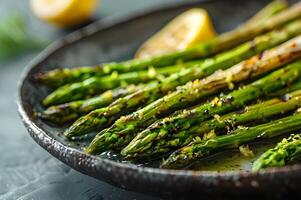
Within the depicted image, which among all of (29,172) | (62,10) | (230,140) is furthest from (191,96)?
(62,10)

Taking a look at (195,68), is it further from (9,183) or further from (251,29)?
(9,183)

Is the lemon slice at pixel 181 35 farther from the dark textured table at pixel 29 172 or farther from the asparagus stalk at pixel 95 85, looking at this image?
the dark textured table at pixel 29 172

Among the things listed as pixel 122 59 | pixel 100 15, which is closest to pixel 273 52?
pixel 122 59

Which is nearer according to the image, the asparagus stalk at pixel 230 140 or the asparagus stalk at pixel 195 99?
the asparagus stalk at pixel 230 140

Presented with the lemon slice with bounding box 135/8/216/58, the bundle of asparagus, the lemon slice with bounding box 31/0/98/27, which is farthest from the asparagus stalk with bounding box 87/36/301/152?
the lemon slice with bounding box 31/0/98/27

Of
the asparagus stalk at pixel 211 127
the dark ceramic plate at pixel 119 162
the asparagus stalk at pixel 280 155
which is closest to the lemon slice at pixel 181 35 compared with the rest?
the dark ceramic plate at pixel 119 162

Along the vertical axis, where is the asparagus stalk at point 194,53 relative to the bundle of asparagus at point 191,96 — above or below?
above
